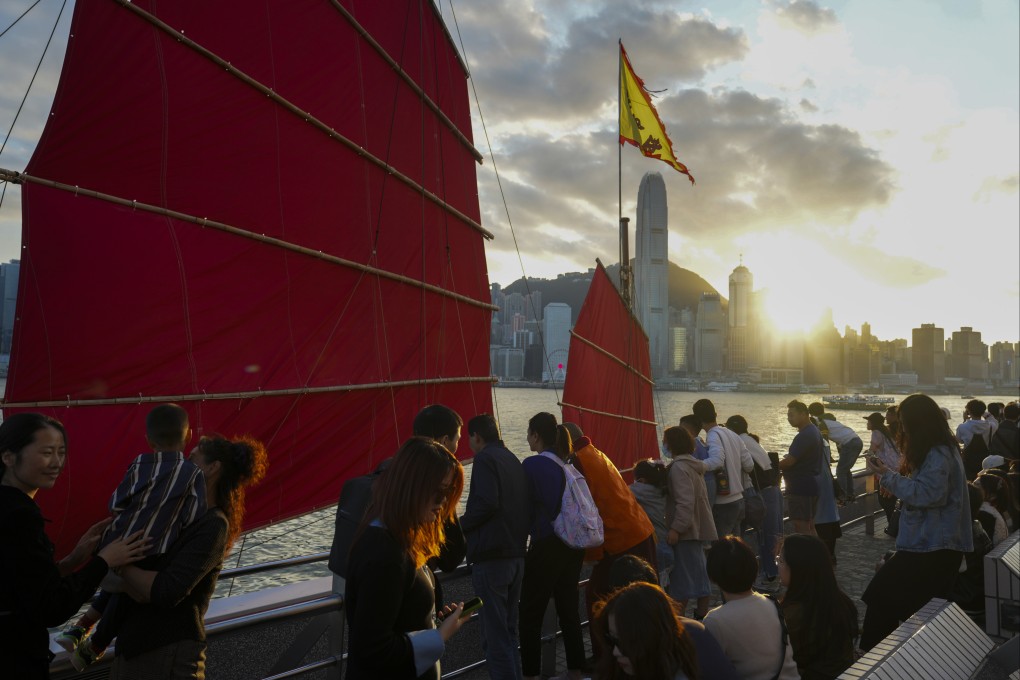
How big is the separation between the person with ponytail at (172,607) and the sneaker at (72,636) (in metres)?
0.15

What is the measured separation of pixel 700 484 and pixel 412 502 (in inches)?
148

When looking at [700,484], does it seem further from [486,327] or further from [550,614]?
[486,327]

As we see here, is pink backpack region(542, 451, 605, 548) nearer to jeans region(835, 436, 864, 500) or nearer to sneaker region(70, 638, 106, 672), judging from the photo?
sneaker region(70, 638, 106, 672)

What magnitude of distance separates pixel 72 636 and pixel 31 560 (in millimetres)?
541

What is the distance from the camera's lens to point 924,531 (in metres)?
3.72

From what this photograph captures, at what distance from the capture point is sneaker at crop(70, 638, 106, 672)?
2.31 m

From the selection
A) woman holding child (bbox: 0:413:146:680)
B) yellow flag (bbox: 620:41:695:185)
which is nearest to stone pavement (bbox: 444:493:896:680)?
woman holding child (bbox: 0:413:146:680)

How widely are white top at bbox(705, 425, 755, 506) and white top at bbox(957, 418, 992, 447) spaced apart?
16.3ft

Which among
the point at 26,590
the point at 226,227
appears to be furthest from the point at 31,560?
the point at 226,227

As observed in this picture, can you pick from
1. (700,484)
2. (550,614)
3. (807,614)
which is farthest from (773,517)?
(807,614)

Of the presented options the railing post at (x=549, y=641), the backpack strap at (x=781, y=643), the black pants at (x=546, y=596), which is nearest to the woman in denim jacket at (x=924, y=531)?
the backpack strap at (x=781, y=643)

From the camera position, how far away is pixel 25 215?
573 cm

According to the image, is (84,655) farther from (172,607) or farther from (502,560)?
(502,560)

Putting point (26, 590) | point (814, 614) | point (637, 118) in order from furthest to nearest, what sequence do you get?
point (637, 118) < point (814, 614) < point (26, 590)
